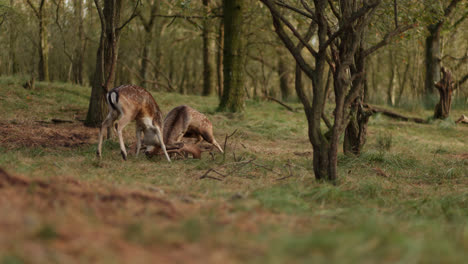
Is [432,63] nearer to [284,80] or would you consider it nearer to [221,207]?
[284,80]

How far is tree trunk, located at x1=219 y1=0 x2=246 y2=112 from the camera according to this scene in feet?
44.0

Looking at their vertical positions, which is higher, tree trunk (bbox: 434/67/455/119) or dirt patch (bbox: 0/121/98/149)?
tree trunk (bbox: 434/67/455/119)

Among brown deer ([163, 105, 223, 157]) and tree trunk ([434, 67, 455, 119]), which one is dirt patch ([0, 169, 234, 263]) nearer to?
brown deer ([163, 105, 223, 157])

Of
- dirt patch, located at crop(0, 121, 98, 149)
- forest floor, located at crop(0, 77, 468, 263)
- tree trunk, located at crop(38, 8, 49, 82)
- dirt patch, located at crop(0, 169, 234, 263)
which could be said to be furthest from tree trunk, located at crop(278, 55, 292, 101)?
dirt patch, located at crop(0, 169, 234, 263)

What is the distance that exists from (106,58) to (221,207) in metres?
5.93

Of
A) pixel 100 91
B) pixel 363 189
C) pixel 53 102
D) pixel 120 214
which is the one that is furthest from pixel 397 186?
pixel 53 102

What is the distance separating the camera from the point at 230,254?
7.16ft

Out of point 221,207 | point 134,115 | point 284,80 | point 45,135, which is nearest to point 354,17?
point 221,207

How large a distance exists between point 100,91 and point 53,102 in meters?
3.37

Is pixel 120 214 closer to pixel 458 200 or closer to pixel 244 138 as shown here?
pixel 458 200

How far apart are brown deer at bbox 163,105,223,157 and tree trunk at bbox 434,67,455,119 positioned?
880cm

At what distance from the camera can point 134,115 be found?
703 centimetres

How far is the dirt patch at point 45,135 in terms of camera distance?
754 centimetres

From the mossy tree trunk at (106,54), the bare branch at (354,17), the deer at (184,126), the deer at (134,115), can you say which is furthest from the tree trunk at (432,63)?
the bare branch at (354,17)
